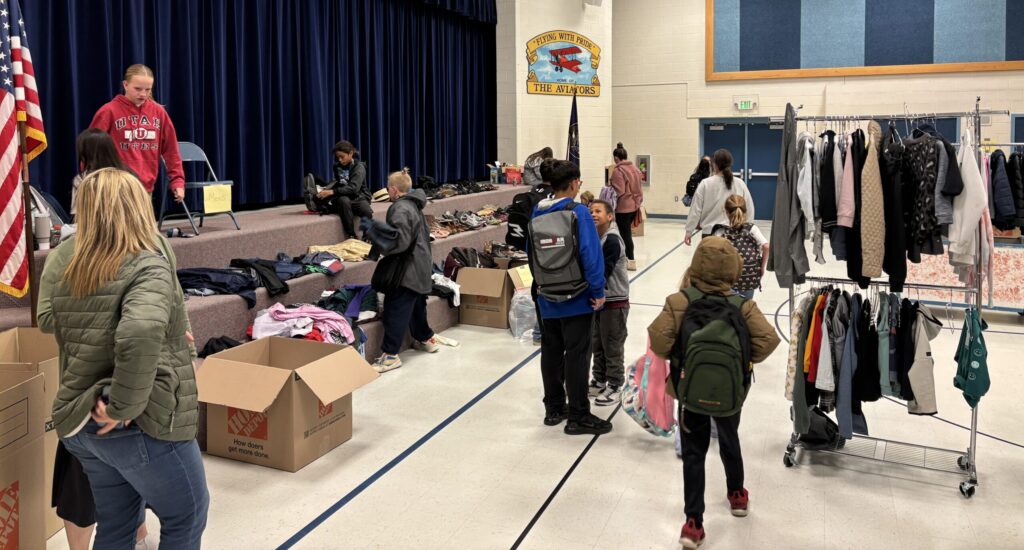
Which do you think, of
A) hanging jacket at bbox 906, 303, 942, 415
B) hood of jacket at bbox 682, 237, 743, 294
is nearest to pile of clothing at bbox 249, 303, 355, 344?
hood of jacket at bbox 682, 237, 743, 294

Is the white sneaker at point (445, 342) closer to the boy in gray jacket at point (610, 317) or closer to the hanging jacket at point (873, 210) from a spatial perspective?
the boy in gray jacket at point (610, 317)

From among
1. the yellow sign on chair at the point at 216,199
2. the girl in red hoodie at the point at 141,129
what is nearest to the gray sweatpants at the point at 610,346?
the girl in red hoodie at the point at 141,129

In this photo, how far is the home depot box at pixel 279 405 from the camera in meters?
3.89

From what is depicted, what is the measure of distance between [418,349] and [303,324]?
137 centimetres

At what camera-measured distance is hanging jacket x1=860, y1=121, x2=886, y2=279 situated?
3842 mm

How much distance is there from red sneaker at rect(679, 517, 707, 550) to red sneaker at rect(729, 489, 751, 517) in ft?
1.01

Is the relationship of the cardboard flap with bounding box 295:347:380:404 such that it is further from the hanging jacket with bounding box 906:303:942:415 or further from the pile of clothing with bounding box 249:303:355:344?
the hanging jacket with bounding box 906:303:942:415

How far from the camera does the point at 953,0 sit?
13211 mm

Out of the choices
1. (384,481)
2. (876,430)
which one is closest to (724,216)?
(876,430)

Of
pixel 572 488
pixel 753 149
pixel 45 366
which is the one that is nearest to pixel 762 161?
pixel 753 149

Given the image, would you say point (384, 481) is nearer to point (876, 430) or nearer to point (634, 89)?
point (876, 430)

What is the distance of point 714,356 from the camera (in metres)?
3.12

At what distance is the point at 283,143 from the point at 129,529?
6922mm

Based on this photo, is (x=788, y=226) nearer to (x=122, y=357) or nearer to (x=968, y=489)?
(x=968, y=489)
